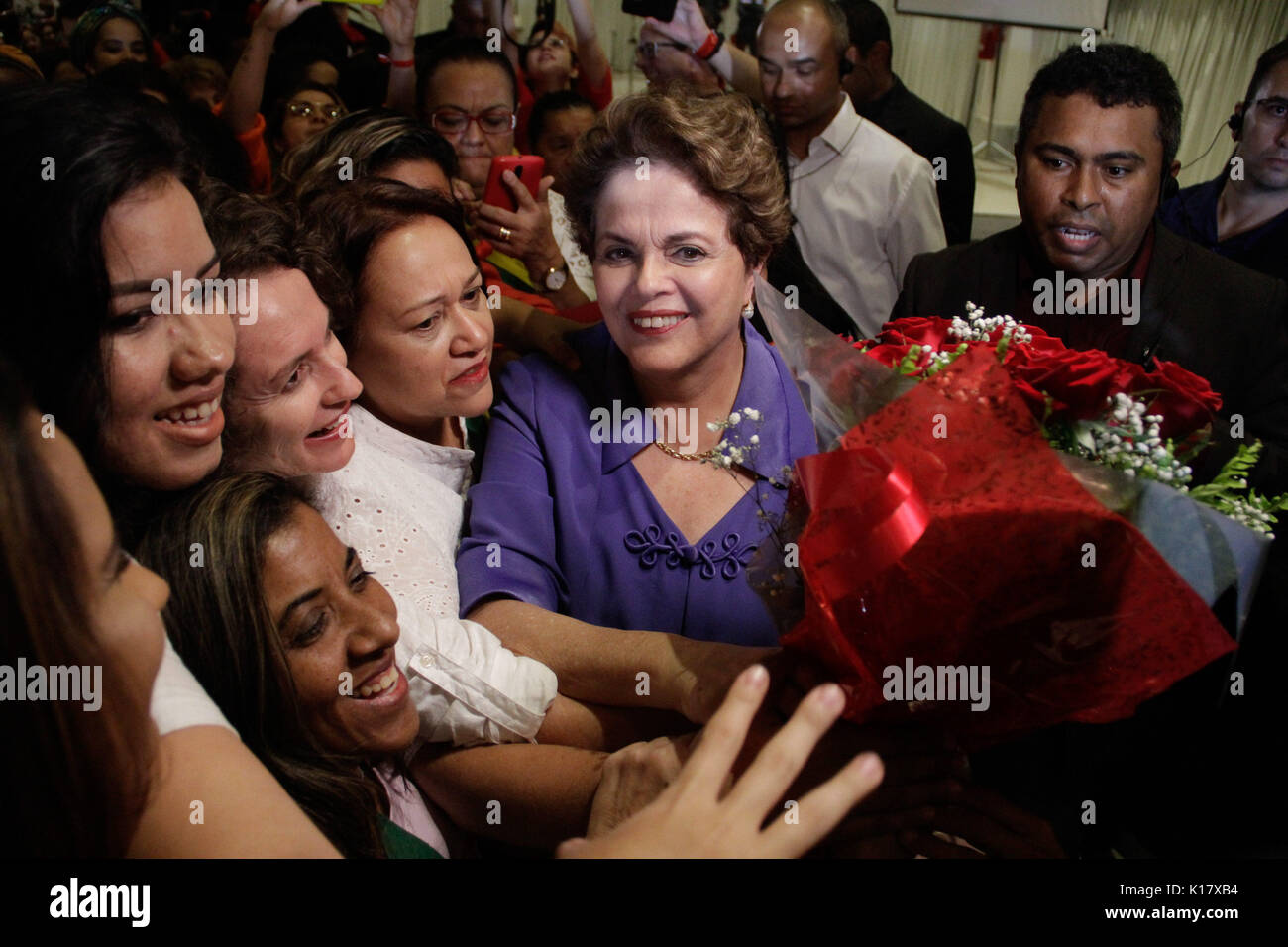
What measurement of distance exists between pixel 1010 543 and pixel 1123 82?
135 centimetres

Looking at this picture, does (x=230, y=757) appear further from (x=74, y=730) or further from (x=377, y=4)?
(x=377, y=4)

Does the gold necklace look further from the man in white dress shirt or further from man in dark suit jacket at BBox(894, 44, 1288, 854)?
the man in white dress shirt

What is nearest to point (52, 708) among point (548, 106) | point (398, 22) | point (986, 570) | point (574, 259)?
point (986, 570)

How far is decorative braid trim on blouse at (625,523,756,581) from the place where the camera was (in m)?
1.62

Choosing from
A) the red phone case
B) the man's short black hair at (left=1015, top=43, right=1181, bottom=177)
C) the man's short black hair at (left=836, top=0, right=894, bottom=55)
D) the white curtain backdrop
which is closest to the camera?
the man's short black hair at (left=1015, top=43, right=1181, bottom=177)

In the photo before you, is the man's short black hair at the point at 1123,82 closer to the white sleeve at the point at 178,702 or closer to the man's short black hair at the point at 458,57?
the man's short black hair at the point at 458,57

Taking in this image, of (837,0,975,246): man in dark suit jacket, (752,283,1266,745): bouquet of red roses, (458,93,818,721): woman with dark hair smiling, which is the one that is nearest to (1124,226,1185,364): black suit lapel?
(458,93,818,721): woman with dark hair smiling

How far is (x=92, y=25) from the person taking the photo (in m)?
3.84

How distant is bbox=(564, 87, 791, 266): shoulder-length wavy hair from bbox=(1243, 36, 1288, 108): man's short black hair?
4.64 ft

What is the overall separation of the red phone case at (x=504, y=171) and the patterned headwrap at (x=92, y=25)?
2486mm

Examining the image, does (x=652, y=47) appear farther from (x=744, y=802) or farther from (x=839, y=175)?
(x=744, y=802)

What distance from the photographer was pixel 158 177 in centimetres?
113
